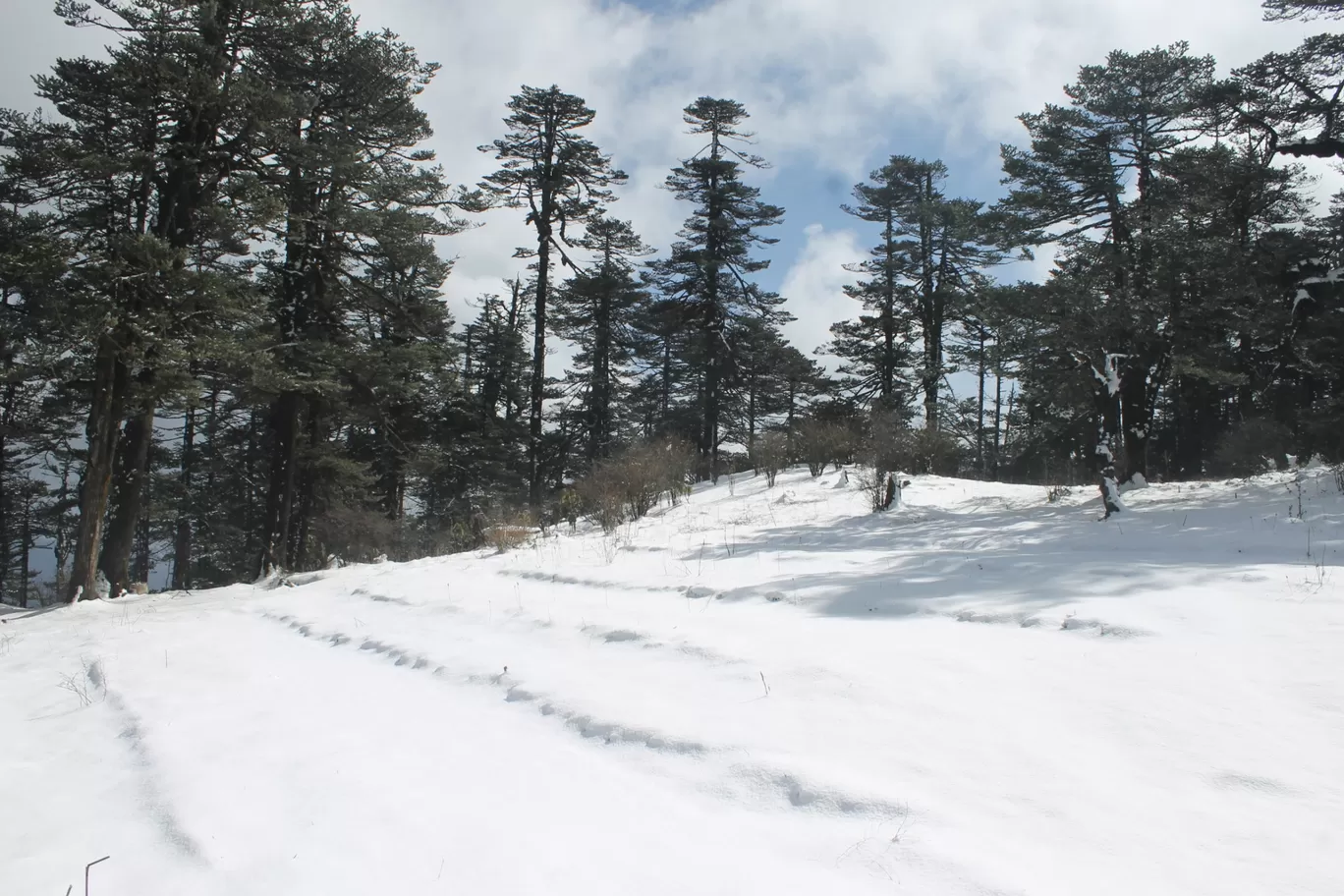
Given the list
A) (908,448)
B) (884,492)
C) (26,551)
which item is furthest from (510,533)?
(26,551)

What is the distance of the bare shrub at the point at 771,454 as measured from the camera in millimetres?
16422

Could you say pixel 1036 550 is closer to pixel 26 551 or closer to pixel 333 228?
pixel 333 228

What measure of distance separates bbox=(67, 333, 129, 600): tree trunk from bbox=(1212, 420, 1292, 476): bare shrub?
63.6 feet

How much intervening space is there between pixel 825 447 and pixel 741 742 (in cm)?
1422

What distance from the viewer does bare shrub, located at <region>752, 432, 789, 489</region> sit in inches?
647

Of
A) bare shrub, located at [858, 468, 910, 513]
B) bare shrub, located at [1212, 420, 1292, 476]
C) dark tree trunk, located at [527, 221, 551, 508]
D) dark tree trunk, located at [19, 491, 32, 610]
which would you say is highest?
dark tree trunk, located at [527, 221, 551, 508]

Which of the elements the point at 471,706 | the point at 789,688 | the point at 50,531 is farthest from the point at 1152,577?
the point at 50,531

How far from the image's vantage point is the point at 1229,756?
2.56 metres

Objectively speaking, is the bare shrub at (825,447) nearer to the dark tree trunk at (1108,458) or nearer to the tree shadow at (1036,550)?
the tree shadow at (1036,550)

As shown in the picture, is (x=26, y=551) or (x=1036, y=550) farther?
(x=26, y=551)

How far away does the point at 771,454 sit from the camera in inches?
649

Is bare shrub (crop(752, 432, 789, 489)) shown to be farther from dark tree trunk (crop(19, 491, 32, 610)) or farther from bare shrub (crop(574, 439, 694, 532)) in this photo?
dark tree trunk (crop(19, 491, 32, 610))

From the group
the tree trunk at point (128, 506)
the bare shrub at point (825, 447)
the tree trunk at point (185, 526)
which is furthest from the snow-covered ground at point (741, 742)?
the tree trunk at point (185, 526)

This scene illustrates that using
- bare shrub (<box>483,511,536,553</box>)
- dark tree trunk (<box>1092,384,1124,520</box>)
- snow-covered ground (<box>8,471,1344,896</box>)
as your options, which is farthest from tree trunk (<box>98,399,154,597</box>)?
dark tree trunk (<box>1092,384,1124,520</box>)
